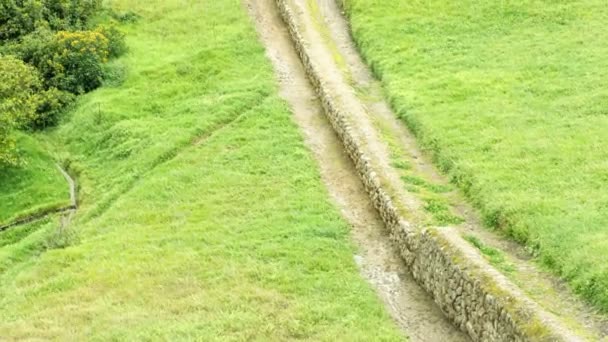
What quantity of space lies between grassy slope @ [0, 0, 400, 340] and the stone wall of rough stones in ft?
5.27

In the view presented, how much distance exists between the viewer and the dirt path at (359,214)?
22344mm

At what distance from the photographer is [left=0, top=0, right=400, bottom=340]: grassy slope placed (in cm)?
2262

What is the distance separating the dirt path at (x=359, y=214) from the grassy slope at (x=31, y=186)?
1070 centimetres

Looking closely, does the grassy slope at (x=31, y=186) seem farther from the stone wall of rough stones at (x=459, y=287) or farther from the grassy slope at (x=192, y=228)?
the stone wall of rough stones at (x=459, y=287)

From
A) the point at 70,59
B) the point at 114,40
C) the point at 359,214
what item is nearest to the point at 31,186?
the point at 70,59

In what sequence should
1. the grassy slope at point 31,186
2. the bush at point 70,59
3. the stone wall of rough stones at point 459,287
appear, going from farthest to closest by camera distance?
the bush at point 70,59 → the grassy slope at point 31,186 → the stone wall of rough stones at point 459,287

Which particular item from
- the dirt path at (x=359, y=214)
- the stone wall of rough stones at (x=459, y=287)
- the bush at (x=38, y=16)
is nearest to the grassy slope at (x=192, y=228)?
the dirt path at (x=359, y=214)

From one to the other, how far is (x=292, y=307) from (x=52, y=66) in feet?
86.7

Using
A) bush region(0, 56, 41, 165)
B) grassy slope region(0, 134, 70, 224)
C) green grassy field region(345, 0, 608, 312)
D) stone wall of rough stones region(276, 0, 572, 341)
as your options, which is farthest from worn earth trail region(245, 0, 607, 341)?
bush region(0, 56, 41, 165)

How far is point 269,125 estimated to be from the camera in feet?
118

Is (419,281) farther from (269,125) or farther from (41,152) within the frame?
(41,152)

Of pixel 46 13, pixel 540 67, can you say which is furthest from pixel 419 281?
pixel 46 13

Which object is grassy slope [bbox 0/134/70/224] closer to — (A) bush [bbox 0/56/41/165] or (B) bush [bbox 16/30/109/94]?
(A) bush [bbox 0/56/41/165]

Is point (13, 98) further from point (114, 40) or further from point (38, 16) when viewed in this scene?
point (38, 16)
